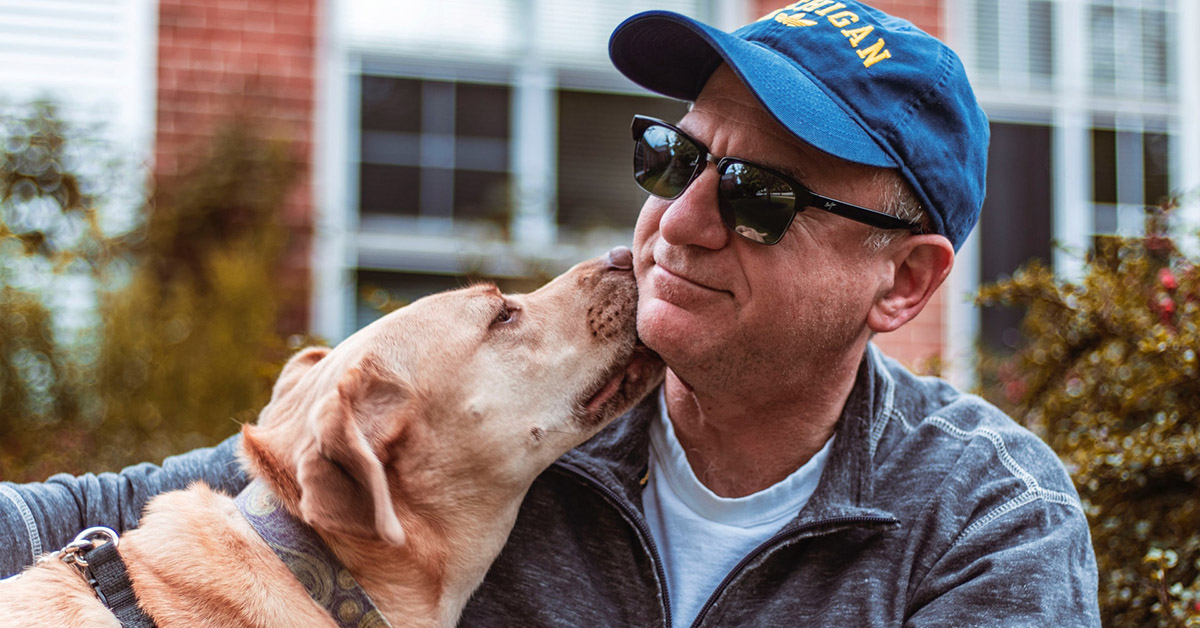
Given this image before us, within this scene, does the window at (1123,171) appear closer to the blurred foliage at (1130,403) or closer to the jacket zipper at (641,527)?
the blurred foliage at (1130,403)

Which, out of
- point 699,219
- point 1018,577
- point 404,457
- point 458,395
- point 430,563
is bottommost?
point 430,563

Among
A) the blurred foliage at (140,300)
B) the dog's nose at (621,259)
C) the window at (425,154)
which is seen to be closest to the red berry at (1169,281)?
the dog's nose at (621,259)

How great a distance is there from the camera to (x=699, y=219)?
2338mm

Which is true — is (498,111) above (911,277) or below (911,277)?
above

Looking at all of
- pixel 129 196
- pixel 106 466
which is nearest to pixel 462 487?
pixel 106 466

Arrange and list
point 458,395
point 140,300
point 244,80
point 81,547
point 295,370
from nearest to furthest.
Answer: point 81,547 → point 458,395 → point 295,370 → point 140,300 → point 244,80

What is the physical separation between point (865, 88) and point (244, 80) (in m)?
4.66

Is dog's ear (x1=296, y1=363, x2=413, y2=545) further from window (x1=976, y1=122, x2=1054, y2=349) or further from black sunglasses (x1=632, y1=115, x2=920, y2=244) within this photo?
window (x1=976, y1=122, x2=1054, y2=349)

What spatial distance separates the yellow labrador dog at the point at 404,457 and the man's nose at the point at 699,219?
0.90 ft

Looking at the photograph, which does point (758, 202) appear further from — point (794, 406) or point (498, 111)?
point (498, 111)

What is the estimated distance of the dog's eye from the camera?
101 inches

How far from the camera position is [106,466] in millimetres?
3797

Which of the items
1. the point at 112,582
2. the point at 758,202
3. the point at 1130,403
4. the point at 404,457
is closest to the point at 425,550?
the point at 404,457

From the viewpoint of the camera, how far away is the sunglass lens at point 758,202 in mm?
2273
